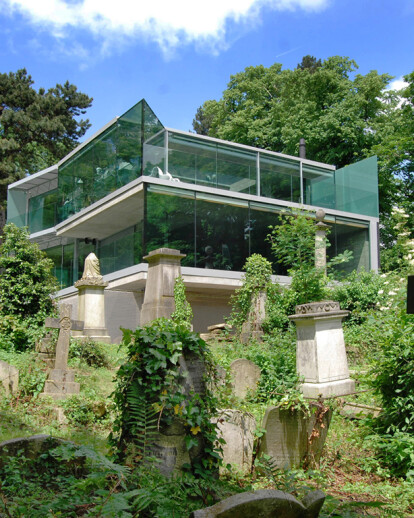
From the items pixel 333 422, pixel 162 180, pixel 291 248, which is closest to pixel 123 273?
pixel 162 180

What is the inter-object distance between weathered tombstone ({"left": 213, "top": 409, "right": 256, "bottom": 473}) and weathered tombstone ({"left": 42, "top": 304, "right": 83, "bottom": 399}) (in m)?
4.22

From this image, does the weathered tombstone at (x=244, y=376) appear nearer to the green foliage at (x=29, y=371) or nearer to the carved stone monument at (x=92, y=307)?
the green foliage at (x=29, y=371)

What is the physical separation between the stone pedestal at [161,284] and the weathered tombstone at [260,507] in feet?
34.0

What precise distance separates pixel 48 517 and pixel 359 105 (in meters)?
31.1

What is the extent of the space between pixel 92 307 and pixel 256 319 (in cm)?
502

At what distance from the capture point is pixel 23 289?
498 inches

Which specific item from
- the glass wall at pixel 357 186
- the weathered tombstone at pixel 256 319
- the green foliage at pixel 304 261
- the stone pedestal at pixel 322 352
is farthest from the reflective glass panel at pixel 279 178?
the stone pedestal at pixel 322 352

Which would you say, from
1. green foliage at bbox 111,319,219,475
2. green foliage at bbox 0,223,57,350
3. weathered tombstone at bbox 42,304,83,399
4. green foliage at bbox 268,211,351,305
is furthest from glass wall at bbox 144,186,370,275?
green foliage at bbox 111,319,219,475

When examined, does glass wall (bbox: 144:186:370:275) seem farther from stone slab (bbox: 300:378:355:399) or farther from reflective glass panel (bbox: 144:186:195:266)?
stone slab (bbox: 300:378:355:399)

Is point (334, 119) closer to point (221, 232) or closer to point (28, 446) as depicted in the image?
point (221, 232)

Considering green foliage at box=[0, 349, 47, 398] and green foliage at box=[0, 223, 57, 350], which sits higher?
green foliage at box=[0, 223, 57, 350]

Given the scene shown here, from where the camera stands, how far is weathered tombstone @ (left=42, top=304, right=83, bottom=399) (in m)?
9.05

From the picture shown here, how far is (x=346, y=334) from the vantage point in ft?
39.4

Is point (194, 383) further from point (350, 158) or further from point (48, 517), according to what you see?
point (350, 158)
